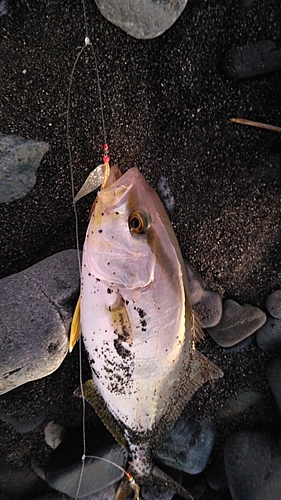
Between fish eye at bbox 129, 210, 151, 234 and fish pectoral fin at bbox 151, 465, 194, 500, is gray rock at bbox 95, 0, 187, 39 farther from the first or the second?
fish pectoral fin at bbox 151, 465, 194, 500

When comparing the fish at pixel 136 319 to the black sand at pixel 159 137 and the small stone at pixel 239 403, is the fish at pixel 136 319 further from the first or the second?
the small stone at pixel 239 403

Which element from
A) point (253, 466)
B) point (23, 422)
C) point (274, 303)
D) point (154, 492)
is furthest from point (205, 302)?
point (154, 492)

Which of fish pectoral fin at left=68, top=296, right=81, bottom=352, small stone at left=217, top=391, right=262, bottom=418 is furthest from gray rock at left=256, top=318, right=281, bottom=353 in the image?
fish pectoral fin at left=68, top=296, right=81, bottom=352

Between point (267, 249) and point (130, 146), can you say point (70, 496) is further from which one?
point (130, 146)

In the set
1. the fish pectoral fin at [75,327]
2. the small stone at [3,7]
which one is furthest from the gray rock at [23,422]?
the small stone at [3,7]

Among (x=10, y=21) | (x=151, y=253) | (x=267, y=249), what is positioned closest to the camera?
(x=151, y=253)

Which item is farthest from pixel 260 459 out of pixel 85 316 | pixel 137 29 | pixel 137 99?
pixel 137 29
